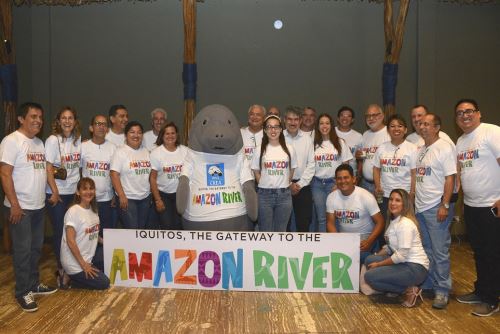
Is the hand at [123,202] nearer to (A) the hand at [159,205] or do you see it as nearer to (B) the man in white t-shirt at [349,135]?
(A) the hand at [159,205]

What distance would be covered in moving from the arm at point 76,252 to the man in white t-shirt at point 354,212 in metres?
1.86

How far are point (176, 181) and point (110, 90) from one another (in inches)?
78.9

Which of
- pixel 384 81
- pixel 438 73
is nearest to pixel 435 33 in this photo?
pixel 438 73

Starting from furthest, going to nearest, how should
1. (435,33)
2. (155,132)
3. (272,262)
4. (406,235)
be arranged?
(435,33) < (155,132) < (272,262) < (406,235)

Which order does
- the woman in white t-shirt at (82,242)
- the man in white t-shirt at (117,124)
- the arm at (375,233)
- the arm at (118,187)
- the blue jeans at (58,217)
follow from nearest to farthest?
1. the woman in white t-shirt at (82,242)
2. the arm at (375,233)
3. the blue jeans at (58,217)
4. the arm at (118,187)
5. the man in white t-shirt at (117,124)

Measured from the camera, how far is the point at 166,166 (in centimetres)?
421

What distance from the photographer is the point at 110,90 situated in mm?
5699

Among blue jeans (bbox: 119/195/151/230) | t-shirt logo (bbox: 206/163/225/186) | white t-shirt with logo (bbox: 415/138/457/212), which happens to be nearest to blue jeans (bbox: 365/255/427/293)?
white t-shirt with logo (bbox: 415/138/457/212)

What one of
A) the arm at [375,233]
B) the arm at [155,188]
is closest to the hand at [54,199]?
the arm at [155,188]

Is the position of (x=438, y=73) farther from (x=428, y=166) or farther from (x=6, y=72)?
(x=6, y=72)

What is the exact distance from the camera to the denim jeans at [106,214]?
421 centimetres

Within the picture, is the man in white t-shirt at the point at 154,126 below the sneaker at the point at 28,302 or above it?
above

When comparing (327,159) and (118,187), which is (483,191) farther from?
(118,187)

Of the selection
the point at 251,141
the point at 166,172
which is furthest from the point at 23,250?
the point at 251,141
